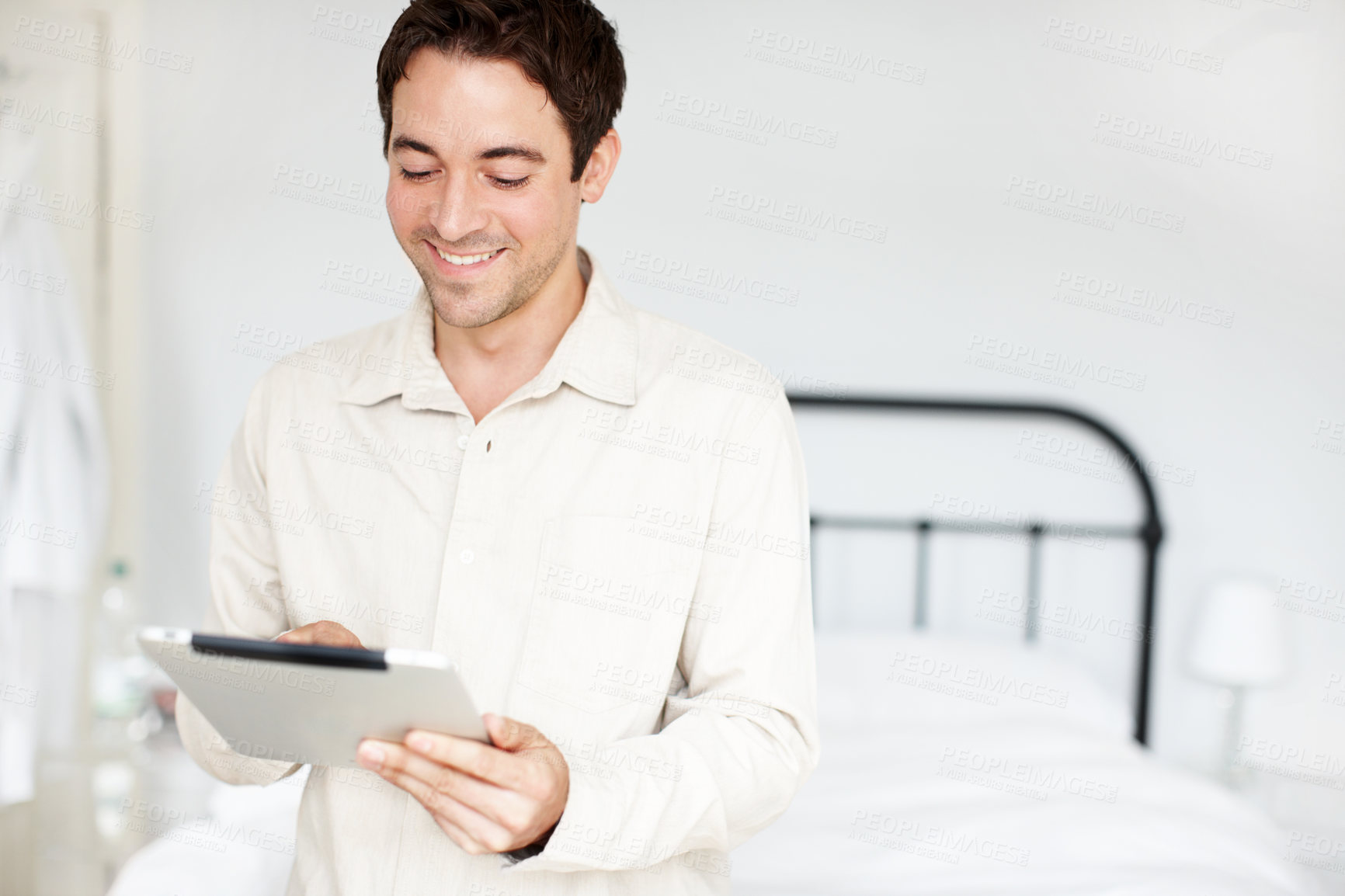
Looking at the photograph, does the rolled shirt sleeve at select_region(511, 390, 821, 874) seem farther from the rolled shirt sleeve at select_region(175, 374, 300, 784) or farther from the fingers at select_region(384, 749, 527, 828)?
the rolled shirt sleeve at select_region(175, 374, 300, 784)

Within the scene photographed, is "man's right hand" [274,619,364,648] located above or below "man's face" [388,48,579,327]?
below

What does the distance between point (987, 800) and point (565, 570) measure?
1.13 m

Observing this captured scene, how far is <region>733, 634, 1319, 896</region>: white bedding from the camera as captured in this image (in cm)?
150

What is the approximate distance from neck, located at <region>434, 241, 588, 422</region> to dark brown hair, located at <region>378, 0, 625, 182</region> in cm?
12

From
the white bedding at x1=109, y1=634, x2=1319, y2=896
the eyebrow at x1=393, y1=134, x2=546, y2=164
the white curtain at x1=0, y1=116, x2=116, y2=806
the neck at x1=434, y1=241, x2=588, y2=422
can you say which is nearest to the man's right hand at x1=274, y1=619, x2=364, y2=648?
the neck at x1=434, y1=241, x2=588, y2=422

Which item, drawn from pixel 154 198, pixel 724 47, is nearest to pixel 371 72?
pixel 154 198

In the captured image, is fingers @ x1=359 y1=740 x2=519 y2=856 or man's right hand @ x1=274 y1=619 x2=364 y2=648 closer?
fingers @ x1=359 y1=740 x2=519 y2=856

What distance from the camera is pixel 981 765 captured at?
1901 mm

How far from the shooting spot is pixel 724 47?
2307mm

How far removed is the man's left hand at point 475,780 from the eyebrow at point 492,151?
1.60ft

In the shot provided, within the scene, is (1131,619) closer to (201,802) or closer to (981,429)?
(981,429)

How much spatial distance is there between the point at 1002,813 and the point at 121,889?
4.20ft

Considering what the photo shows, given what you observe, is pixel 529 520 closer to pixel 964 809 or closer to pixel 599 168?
pixel 599 168

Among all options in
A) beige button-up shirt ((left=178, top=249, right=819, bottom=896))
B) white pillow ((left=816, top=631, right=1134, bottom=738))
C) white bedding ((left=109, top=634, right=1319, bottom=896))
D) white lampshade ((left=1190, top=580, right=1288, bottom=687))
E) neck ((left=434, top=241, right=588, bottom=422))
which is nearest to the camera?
beige button-up shirt ((left=178, top=249, right=819, bottom=896))
